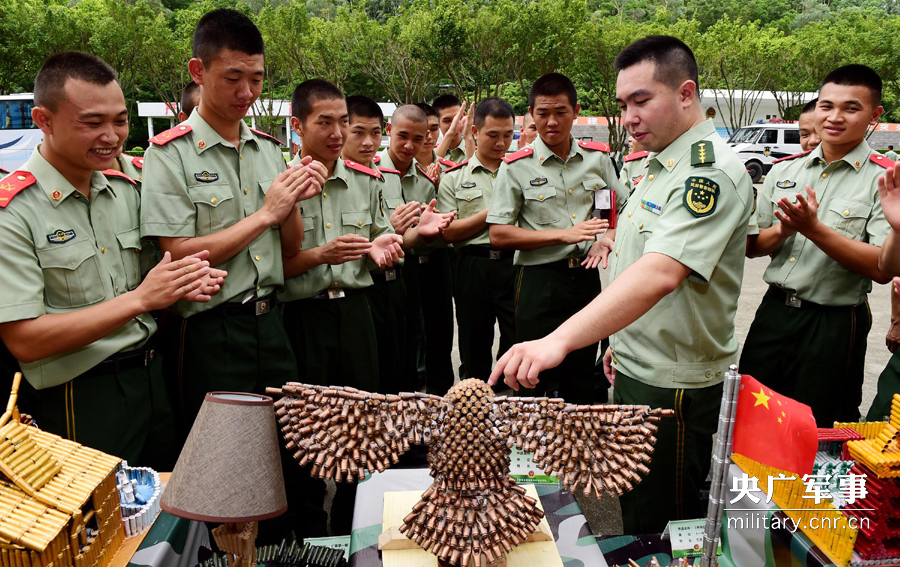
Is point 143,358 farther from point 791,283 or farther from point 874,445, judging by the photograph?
point 791,283

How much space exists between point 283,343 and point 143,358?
0.52 meters

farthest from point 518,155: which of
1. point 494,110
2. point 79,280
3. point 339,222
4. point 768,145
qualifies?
point 768,145

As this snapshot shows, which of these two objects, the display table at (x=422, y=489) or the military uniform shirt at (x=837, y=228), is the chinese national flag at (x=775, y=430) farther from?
the military uniform shirt at (x=837, y=228)

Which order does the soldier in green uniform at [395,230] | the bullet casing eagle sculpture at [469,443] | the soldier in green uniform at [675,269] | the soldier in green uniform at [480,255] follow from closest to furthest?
the bullet casing eagle sculpture at [469,443] < the soldier in green uniform at [675,269] < the soldier in green uniform at [395,230] < the soldier in green uniform at [480,255]

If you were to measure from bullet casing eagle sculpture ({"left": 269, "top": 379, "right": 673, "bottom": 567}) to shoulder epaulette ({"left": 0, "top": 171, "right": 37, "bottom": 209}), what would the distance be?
121 centimetres

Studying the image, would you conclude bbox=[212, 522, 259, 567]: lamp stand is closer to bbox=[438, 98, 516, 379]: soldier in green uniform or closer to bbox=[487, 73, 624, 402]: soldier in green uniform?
bbox=[487, 73, 624, 402]: soldier in green uniform

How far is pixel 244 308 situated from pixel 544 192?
1914 mm

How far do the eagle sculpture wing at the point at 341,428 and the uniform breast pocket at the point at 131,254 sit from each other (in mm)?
1164

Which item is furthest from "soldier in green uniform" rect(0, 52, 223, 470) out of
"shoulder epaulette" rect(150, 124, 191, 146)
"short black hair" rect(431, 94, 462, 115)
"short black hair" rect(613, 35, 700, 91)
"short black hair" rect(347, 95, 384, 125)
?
"short black hair" rect(431, 94, 462, 115)

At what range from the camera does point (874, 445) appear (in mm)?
1513

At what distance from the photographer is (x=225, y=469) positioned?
4.16 feet

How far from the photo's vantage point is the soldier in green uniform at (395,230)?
329 cm

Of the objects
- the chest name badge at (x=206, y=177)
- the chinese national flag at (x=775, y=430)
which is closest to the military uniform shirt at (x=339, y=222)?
the chest name badge at (x=206, y=177)

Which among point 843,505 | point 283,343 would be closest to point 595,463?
point 843,505
